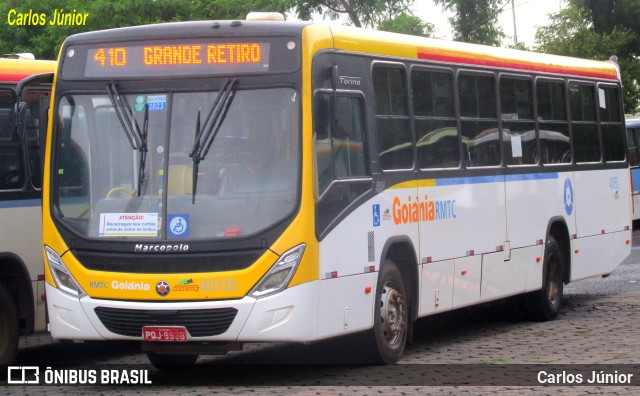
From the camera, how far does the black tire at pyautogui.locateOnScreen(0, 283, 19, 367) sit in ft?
39.0

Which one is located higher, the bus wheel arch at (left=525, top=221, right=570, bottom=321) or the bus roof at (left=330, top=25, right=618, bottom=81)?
the bus roof at (left=330, top=25, right=618, bottom=81)

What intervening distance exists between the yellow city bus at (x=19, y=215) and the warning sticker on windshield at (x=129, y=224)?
1419mm

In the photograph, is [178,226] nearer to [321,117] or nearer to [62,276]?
[62,276]

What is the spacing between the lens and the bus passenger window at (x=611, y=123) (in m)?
18.2

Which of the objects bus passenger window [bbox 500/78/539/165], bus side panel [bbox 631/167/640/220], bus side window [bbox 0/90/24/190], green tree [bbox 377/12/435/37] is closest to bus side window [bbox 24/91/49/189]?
bus side window [bbox 0/90/24/190]

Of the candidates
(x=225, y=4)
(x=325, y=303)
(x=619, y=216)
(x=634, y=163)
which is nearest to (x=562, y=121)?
(x=619, y=216)

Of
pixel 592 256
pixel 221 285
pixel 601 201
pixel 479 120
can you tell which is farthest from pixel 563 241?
pixel 221 285

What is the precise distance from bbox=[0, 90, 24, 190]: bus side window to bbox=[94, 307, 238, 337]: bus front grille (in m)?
2.15

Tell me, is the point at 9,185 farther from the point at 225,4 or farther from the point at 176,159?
the point at 225,4

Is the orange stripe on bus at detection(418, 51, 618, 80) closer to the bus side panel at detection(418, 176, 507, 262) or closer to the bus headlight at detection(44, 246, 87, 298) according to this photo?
the bus side panel at detection(418, 176, 507, 262)

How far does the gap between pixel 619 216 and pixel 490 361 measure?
6.87 metres

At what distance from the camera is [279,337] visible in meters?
10.5

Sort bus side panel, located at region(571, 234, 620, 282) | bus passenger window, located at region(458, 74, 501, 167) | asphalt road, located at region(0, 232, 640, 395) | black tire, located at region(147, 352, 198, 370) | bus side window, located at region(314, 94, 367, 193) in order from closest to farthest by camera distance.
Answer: asphalt road, located at region(0, 232, 640, 395)
bus side window, located at region(314, 94, 367, 193)
black tire, located at region(147, 352, 198, 370)
bus passenger window, located at region(458, 74, 501, 167)
bus side panel, located at region(571, 234, 620, 282)

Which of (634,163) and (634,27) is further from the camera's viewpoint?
(634,27)
